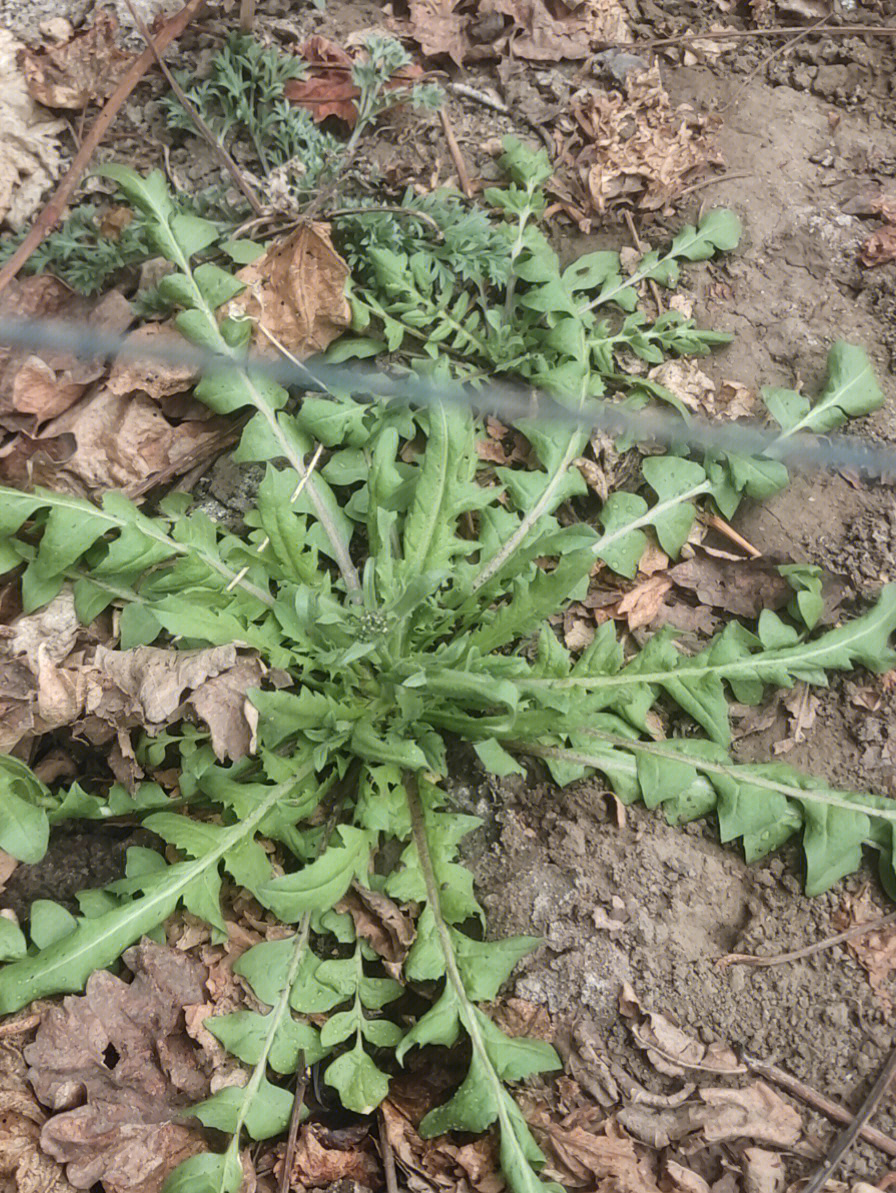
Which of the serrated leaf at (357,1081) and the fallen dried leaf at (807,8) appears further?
the fallen dried leaf at (807,8)

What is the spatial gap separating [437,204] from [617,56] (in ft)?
3.06

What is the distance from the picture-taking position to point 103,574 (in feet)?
8.14

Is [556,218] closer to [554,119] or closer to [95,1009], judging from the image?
[554,119]

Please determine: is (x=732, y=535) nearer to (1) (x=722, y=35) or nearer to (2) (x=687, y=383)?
(2) (x=687, y=383)

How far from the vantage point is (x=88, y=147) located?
271 centimetres

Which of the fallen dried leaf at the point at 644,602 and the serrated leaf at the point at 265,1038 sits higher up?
the fallen dried leaf at the point at 644,602

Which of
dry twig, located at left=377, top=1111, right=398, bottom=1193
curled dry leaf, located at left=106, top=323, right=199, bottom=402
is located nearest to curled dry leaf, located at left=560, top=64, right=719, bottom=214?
curled dry leaf, located at left=106, top=323, right=199, bottom=402

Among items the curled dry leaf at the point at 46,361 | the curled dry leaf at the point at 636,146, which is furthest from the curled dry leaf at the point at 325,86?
the curled dry leaf at the point at 46,361

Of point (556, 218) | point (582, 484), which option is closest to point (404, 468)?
point (582, 484)

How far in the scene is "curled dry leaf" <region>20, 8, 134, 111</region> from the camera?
300 centimetres

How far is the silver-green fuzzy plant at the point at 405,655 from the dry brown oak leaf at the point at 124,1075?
0.35 ft

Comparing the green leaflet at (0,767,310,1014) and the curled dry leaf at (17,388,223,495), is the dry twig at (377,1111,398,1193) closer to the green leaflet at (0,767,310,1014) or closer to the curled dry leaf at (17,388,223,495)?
the green leaflet at (0,767,310,1014)

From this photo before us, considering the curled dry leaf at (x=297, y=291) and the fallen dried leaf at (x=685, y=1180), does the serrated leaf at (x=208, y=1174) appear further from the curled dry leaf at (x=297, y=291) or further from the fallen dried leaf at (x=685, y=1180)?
the curled dry leaf at (x=297, y=291)

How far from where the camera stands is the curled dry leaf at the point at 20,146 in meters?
2.94
